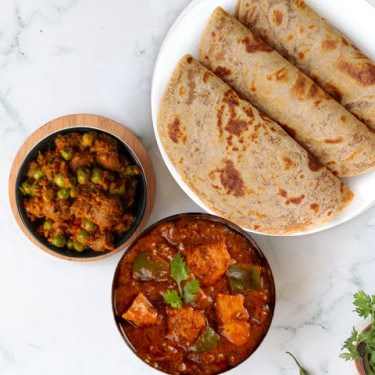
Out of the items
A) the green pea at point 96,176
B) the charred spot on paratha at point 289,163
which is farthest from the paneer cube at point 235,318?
the green pea at point 96,176

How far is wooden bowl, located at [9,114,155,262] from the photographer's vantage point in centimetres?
297

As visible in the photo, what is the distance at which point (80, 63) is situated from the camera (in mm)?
3303

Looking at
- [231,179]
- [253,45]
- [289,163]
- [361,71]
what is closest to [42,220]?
[231,179]

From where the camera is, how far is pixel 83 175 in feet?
9.47

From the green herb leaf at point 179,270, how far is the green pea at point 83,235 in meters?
0.59

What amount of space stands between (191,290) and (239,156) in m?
0.89

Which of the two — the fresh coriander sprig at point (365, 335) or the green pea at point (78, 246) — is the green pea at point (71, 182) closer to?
the green pea at point (78, 246)

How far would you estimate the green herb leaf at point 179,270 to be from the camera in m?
2.79

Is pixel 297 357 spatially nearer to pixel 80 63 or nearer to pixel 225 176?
pixel 225 176

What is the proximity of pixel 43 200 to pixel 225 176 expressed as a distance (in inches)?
47.4

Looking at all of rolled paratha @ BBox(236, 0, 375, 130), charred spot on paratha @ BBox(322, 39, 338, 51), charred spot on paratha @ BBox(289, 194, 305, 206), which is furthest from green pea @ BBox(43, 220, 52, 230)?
charred spot on paratha @ BBox(322, 39, 338, 51)

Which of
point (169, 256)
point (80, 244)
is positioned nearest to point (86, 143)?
point (80, 244)

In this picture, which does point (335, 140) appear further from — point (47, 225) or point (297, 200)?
point (47, 225)

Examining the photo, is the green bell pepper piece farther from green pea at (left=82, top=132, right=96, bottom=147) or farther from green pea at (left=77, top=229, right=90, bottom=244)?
green pea at (left=82, top=132, right=96, bottom=147)
